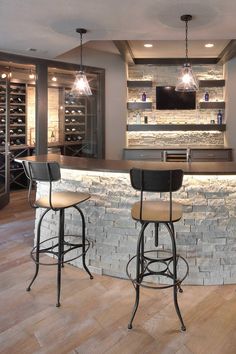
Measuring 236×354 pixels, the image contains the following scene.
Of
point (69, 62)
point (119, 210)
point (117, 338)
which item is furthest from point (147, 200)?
point (69, 62)

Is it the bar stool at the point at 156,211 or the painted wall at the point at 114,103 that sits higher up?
the painted wall at the point at 114,103

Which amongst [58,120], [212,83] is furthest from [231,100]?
[58,120]

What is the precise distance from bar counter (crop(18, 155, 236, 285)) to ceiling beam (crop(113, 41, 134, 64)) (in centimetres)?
294

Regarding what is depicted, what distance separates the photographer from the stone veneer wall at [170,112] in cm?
713

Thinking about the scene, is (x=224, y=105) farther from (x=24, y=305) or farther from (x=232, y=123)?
(x=24, y=305)

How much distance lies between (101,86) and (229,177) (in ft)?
13.8

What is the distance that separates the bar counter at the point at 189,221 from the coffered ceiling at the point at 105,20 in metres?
1.51

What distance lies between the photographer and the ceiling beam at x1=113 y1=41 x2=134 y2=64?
5.29m

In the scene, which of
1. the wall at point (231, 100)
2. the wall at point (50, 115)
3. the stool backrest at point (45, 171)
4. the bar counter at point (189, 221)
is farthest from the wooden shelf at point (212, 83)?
the stool backrest at point (45, 171)

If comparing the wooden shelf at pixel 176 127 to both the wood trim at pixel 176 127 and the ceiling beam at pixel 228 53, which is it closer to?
the wood trim at pixel 176 127

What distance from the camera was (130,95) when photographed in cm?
719

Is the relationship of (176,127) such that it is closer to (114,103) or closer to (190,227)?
(114,103)


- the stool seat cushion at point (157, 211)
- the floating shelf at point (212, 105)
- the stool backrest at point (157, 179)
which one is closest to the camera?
the stool backrest at point (157, 179)

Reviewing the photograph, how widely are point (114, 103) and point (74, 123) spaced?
898mm
